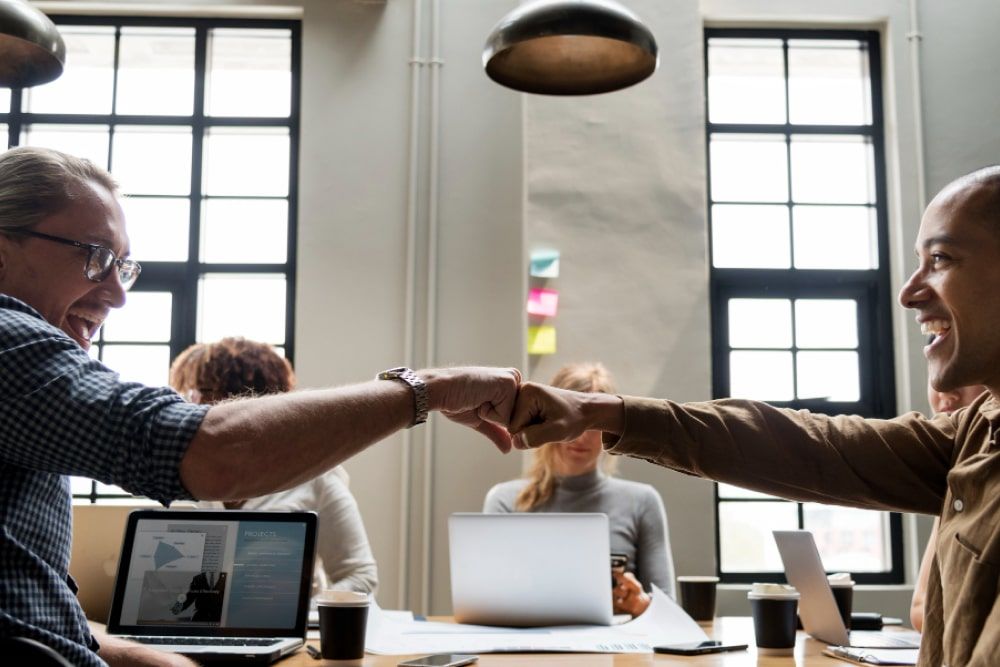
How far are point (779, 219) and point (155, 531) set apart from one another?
12.5 feet

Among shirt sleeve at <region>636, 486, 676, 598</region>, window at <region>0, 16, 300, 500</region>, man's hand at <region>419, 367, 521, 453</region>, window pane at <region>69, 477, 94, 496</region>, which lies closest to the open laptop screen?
man's hand at <region>419, 367, 521, 453</region>

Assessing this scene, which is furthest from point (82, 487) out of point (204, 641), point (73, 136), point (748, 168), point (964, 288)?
point (964, 288)

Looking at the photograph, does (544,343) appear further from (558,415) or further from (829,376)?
(558,415)

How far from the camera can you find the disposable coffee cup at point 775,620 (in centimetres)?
204

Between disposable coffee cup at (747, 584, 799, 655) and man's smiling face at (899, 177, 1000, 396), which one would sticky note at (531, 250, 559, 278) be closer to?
disposable coffee cup at (747, 584, 799, 655)

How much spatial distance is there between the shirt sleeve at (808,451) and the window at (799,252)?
10.4 ft

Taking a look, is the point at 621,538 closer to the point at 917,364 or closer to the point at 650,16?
the point at 917,364

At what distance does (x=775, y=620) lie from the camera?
2053 mm

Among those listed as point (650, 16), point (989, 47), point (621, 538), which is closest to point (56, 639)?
point (621, 538)

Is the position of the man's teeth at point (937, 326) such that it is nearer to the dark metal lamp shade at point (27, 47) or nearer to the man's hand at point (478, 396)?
the man's hand at point (478, 396)

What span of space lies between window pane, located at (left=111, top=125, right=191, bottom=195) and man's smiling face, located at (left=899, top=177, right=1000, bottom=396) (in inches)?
163

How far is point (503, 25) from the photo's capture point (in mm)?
2697

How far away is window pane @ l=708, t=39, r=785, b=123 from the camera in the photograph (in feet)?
16.8

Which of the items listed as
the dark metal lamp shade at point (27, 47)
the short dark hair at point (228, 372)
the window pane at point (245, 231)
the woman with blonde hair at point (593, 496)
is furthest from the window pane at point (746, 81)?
the dark metal lamp shade at point (27, 47)
